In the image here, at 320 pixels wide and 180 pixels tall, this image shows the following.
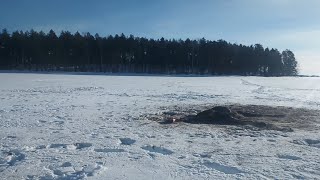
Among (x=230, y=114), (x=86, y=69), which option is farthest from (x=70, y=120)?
(x=86, y=69)

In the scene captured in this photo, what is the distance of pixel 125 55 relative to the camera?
105m

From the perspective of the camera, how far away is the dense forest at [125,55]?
92.8 metres

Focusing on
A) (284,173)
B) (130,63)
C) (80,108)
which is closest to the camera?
(284,173)

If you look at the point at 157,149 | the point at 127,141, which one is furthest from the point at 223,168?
the point at 127,141

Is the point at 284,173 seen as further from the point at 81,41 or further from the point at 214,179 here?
the point at 81,41

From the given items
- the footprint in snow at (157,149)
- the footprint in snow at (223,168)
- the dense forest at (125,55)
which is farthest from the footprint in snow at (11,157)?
the dense forest at (125,55)

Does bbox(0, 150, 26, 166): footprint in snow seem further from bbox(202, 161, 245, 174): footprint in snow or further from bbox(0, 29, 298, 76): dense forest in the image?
bbox(0, 29, 298, 76): dense forest

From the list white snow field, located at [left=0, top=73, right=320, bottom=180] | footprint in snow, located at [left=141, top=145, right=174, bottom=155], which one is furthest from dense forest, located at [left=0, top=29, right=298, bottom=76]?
footprint in snow, located at [left=141, top=145, right=174, bottom=155]

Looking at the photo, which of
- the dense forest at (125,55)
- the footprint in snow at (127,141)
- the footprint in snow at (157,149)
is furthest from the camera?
the dense forest at (125,55)

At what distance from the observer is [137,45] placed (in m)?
106

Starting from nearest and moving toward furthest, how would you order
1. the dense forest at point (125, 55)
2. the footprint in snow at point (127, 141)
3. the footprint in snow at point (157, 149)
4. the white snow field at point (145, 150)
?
the white snow field at point (145, 150) → the footprint in snow at point (157, 149) → the footprint in snow at point (127, 141) → the dense forest at point (125, 55)

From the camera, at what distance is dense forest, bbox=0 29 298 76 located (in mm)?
92812

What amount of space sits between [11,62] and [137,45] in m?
33.4

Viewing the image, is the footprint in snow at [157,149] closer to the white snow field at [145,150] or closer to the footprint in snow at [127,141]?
the white snow field at [145,150]
